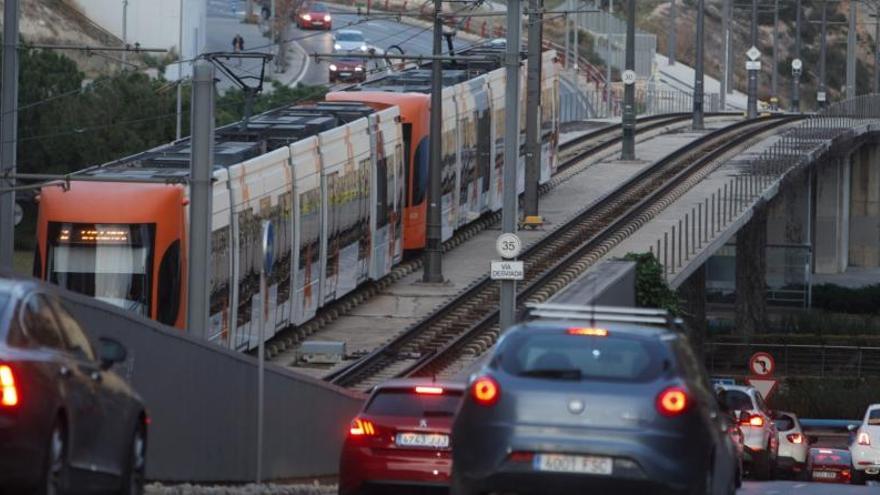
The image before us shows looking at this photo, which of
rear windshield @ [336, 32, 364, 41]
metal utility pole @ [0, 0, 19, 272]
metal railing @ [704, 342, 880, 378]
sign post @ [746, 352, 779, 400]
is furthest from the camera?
rear windshield @ [336, 32, 364, 41]

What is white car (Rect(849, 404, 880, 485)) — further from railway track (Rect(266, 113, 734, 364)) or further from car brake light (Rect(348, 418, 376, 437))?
car brake light (Rect(348, 418, 376, 437))

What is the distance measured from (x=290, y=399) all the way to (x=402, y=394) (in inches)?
185

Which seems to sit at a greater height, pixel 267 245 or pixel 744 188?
pixel 267 245

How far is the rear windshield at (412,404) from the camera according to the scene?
1688cm

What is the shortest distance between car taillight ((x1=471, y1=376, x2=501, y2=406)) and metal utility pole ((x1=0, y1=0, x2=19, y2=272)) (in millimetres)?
15471

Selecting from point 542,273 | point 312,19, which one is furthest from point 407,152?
point 312,19

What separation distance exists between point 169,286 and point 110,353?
14.7 m

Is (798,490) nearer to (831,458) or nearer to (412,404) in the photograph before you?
(412,404)

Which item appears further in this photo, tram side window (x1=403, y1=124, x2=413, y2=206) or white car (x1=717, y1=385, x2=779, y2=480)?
tram side window (x1=403, y1=124, x2=413, y2=206)

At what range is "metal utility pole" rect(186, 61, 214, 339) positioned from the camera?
83.3 ft

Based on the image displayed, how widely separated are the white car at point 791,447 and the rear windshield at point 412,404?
46.2 feet

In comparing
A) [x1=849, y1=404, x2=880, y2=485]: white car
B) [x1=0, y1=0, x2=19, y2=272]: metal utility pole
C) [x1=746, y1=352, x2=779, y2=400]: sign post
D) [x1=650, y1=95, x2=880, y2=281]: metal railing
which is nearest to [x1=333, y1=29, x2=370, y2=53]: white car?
A: [x1=650, y1=95, x2=880, y2=281]: metal railing

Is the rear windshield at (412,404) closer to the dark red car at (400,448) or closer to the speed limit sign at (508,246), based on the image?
the dark red car at (400,448)

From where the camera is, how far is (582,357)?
12.5m
